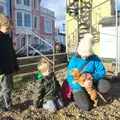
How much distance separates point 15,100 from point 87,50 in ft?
4.50

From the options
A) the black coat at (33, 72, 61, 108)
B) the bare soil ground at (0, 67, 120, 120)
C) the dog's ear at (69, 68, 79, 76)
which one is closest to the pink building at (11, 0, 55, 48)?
the bare soil ground at (0, 67, 120, 120)

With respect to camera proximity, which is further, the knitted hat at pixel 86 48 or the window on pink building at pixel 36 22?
the window on pink building at pixel 36 22

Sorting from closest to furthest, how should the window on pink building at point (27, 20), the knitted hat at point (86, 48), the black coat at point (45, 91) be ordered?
the black coat at point (45, 91)
the knitted hat at point (86, 48)
the window on pink building at point (27, 20)

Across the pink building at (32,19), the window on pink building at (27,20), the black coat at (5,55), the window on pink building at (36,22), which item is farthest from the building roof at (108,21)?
the window on pink building at (36,22)

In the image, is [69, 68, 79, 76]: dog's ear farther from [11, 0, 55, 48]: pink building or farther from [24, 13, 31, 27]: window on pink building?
[24, 13, 31, 27]: window on pink building

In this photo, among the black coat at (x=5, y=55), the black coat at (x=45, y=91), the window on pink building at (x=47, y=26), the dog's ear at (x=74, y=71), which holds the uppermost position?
the window on pink building at (x=47, y=26)

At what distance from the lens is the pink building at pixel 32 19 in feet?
123

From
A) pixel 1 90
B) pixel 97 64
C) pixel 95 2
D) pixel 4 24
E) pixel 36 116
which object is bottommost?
pixel 36 116

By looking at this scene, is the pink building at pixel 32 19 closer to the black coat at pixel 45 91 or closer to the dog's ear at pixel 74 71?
the dog's ear at pixel 74 71

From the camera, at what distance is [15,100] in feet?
15.1

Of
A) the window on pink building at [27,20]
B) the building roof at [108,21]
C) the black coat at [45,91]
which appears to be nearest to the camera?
the black coat at [45,91]

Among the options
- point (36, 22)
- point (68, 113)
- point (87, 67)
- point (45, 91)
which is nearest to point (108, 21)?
point (87, 67)

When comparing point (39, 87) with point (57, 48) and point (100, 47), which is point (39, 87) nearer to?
point (57, 48)

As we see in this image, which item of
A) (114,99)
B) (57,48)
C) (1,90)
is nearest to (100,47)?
(57,48)
